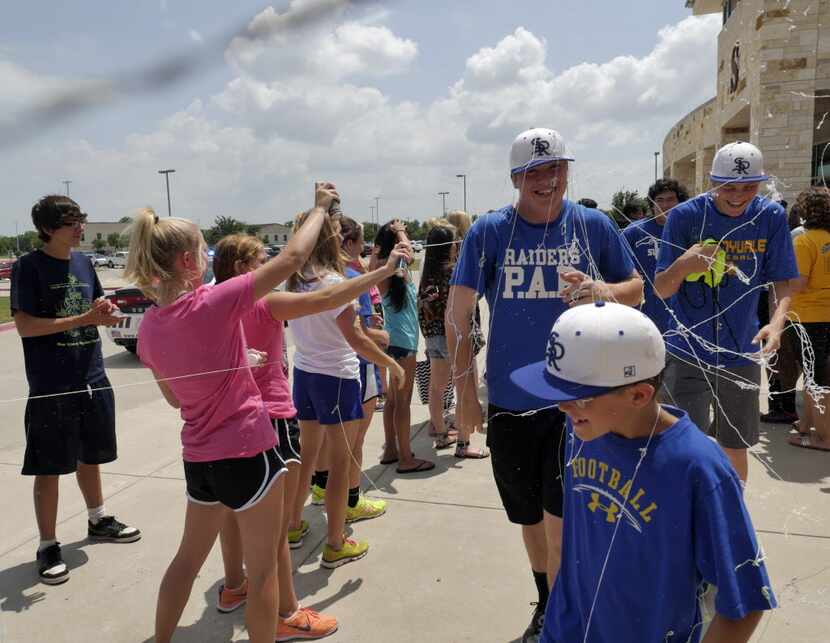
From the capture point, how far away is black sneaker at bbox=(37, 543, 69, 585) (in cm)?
308

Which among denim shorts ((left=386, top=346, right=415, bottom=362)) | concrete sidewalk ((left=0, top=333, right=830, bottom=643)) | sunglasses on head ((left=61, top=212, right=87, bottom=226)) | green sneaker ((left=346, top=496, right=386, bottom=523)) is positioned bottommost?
concrete sidewalk ((left=0, top=333, right=830, bottom=643))

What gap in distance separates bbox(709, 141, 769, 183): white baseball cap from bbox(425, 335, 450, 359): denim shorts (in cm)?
220

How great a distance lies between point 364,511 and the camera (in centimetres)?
370

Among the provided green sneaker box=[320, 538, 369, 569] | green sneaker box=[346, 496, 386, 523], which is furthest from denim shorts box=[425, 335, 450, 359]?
green sneaker box=[320, 538, 369, 569]

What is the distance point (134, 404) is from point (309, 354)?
13.6 feet

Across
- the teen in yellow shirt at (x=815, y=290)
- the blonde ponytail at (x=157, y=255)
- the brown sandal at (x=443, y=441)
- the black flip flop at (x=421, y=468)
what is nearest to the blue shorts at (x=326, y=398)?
the blonde ponytail at (x=157, y=255)

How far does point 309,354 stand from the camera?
3.15 metres

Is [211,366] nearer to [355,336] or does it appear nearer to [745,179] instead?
[355,336]

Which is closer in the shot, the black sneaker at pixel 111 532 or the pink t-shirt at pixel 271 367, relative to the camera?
the pink t-shirt at pixel 271 367

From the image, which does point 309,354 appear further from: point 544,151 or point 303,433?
point 544,151

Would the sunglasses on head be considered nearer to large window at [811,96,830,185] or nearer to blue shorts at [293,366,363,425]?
blue shorts at [293,366,363,425]

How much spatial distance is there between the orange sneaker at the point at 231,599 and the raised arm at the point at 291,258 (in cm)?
155

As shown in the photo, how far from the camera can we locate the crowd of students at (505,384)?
4.49 ft

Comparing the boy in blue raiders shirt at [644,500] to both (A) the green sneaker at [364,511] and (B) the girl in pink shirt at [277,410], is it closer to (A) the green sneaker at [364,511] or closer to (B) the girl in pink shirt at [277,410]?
(B) the girl in pink shirt at [277,410]
